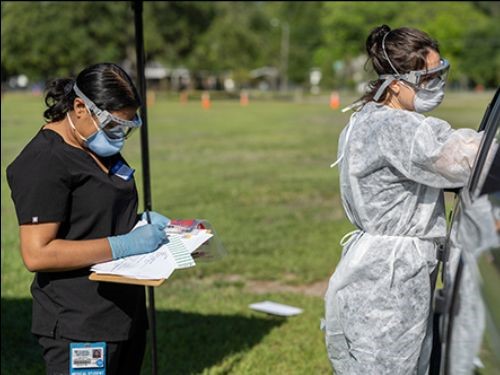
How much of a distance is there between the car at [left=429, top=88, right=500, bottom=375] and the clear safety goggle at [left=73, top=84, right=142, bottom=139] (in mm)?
1254

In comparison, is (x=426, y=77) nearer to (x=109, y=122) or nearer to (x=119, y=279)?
(x=109, y=122)

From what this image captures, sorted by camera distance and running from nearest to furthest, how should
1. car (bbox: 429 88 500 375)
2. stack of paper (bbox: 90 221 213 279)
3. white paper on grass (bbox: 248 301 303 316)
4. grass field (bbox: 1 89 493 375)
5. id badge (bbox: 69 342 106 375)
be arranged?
car (bbox: 429 88 500 375)
stack of paper (bbox: 90 221 213 279)
id badge (bbox: 69 342 106 375)
grass field (bbox: 1 89 493 375)
white paper on grass (bbox: 248 301 303 316)

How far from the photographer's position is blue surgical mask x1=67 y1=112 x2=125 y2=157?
2.85 m

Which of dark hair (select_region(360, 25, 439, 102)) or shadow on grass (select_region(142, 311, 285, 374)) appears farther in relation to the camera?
shadow on grass (select_region(142, 311, 285, 374))

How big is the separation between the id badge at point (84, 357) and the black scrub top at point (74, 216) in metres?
0.03

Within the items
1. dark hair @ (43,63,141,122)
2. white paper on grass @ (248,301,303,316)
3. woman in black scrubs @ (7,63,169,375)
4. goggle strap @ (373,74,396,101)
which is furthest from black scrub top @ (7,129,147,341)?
white paper on grass @ (248,301,303,316)

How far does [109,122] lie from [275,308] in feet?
12.6

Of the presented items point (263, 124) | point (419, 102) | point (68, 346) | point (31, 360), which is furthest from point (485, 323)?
point (263, 124)

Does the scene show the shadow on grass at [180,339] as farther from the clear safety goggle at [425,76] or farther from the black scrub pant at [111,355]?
the clear safety goggle at [425,76]

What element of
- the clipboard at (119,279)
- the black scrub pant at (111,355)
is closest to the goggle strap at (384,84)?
the clipboard at (119,279)

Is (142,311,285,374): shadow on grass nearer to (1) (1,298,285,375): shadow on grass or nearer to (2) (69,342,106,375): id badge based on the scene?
(1) (1,298,285,375): shadow on grass

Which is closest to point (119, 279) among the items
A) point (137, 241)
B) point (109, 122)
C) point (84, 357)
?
point (137, 241)

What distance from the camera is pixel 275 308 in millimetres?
6406

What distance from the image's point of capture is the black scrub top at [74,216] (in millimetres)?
2730
